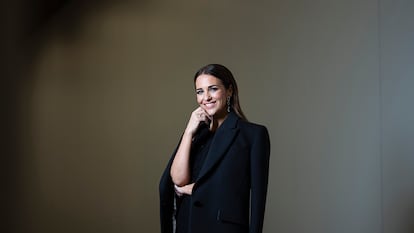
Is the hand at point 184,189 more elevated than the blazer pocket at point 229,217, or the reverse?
the hand at point 184,189

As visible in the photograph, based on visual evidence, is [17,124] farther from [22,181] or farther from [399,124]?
[399,124]

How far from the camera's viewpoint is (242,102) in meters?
3.47

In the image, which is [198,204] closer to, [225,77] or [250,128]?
[250,128]

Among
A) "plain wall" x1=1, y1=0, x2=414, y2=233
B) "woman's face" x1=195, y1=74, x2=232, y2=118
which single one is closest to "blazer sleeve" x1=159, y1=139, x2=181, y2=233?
"woman's face" x1=195, y1=74, x2=232, y2=118

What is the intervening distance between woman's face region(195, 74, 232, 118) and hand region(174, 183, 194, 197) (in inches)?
11.3

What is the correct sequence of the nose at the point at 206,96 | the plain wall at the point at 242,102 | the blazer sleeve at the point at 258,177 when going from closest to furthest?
the blazer sleeve at the point at 258,177 → the nose at the point at 206,96 → the plain wall at the point at 242,102

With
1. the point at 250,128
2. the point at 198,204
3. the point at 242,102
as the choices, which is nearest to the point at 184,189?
the point at 198,204

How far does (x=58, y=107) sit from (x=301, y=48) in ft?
5.72

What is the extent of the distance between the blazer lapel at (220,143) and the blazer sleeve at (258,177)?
0.09m

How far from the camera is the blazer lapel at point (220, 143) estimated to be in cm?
188

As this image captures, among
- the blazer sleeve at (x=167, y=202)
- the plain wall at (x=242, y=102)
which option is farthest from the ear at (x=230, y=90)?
→ the plain wall at (x=242, y=102)

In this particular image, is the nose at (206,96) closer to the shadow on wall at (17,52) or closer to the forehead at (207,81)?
the forehead at (207,81)

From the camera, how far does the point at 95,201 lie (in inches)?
140

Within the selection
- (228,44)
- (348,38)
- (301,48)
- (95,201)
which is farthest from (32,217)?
(348,38)
